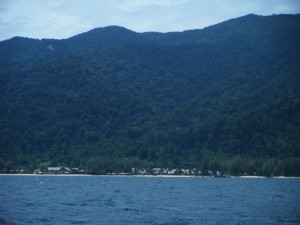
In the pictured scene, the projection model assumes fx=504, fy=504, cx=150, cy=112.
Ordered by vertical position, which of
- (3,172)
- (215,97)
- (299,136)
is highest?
(215,97)

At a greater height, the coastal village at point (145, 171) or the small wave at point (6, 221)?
the small wave at point (6, 221)

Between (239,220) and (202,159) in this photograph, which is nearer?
(239,220)

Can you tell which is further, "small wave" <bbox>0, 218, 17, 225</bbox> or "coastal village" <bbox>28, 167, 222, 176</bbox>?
"coastal village" <bbox>28, 167, 222, 176</bbox>

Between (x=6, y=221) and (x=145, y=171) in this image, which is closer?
(x=6, y=221)

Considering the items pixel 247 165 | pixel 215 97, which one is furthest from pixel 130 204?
pixel 215 97

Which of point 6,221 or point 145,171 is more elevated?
point 6,221

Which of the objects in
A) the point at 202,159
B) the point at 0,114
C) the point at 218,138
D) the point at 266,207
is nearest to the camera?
the point at 266,207

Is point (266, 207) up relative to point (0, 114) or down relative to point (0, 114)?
down

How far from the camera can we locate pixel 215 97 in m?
199

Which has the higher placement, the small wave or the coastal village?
the small wave

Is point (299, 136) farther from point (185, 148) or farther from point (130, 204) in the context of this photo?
point (130, 204)

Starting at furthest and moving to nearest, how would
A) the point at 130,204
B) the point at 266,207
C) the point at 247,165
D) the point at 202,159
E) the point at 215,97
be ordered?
the point at 215,97, the point at 202,159, the point at 247,165, the point at 130,204, the point at 266,207

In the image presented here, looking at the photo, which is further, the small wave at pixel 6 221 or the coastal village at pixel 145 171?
the coastal village at pixel 145 171

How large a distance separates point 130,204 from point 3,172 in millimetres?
110667
